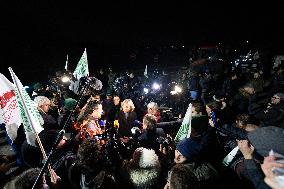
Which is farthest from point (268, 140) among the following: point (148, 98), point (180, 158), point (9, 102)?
point (148, 98)

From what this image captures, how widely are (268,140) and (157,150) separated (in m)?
3.26

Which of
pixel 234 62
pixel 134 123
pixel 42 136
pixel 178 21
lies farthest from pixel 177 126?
pixel 178 21

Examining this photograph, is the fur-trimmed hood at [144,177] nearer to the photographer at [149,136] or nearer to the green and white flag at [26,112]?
the green and white flag at [26,112]

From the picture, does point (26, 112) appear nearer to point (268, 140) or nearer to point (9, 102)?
point (9, 102)

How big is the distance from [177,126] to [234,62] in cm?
844

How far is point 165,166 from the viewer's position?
4.74 metres

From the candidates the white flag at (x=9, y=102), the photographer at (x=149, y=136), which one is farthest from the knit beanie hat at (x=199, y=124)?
the white flag at (x=9, y=102)

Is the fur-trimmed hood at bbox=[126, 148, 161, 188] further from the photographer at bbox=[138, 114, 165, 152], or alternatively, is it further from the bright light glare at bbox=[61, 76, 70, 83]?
the bright light glare at bbox=[61, 76, 70, 83]

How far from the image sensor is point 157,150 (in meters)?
5.21

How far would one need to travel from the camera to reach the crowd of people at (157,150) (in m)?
2.71

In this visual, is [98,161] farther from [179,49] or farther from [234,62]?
[179,49]

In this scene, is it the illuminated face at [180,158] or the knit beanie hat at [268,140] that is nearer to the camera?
the knit beanie hat at [268,140]

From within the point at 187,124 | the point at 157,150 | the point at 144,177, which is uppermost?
the point at 187,124

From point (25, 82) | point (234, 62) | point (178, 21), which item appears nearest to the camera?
point (234, 62)
